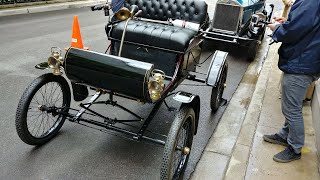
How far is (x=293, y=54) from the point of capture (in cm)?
310

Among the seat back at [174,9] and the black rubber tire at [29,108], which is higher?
the seat back at [174,9]

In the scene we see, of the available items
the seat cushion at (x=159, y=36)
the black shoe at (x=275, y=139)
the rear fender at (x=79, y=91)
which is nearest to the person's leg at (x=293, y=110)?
the black shoe at (x=275, y=139)

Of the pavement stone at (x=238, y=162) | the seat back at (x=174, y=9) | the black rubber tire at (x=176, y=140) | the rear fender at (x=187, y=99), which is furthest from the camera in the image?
the seat back at (x=174, y=9)

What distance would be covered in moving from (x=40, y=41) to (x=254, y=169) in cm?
676

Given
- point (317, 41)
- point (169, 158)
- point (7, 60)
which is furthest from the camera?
point (7, 60)

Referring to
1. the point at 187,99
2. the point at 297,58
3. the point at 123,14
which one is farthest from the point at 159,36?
the point at 297,58

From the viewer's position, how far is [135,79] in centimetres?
286

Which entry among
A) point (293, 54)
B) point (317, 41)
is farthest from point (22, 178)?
point (317, 41)

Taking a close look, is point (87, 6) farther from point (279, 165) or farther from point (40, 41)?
point (279, 165)

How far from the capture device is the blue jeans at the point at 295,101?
3160 millimetres

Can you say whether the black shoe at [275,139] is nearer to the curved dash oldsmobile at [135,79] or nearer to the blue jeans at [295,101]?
the blue jeans at [295,101]

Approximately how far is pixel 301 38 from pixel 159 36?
155cm

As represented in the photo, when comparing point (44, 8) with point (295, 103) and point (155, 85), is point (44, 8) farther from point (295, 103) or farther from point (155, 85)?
point (295, 103)

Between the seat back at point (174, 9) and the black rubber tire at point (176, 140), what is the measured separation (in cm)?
227
